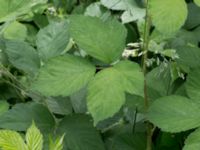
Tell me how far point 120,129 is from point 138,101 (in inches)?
8.0

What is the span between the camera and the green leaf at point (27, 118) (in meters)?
1.19

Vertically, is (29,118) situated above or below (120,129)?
above

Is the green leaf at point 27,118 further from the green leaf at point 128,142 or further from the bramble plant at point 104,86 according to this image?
the green leaf at point 128,142

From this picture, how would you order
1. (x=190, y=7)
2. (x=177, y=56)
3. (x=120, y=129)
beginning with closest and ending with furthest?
(x=177, y=56) < (x=120, y=129) < (x=190, y=7)

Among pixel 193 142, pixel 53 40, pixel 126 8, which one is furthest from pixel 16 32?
pixel 193 142

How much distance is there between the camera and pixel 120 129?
54.5 inches

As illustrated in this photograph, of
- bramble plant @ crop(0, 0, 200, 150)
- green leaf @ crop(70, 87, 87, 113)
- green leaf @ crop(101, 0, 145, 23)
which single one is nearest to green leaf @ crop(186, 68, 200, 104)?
bramble plant @ crop(0, 0, 200, 150)

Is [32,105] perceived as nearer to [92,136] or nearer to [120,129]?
[92,136]

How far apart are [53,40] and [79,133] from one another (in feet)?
1.00

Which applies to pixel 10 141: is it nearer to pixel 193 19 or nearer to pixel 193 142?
pixel 193 142

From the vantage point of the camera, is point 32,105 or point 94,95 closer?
point 94,95

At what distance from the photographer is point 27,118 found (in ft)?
3.98

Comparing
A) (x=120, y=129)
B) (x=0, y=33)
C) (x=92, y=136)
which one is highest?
(x=0, y=33)

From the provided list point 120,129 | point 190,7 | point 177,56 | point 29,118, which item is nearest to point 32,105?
point 29,118
